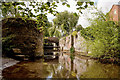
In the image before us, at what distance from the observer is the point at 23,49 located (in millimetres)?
5621

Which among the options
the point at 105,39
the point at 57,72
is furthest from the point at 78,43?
the point at 57,72

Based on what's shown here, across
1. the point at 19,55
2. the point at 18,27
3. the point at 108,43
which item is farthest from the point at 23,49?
the point at 108,43

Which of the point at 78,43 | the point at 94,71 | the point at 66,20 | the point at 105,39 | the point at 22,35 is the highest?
the point at 66,20

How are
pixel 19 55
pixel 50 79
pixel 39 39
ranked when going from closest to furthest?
pixel 50 79
pixel 19 55
pixel 39 39

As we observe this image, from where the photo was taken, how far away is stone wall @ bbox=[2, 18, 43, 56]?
17.9 ft

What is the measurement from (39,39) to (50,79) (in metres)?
4.06

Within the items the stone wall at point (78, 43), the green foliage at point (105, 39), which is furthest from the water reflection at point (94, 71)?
the stone wall at point (78, 43)

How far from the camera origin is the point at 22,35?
5660 millimetres

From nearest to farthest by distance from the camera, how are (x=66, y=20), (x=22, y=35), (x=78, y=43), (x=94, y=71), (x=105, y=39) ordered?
(x=94, y=71), (x=105, y=39), (x=22, y=35), (x=78, y=43), (x=66, y=20)

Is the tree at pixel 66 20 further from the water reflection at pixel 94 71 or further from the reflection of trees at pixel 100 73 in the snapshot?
the reflection of trees at pixel 100 73

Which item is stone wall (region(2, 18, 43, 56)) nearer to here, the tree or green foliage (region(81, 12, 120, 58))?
green foliage (region(81, 12, 120, 58))

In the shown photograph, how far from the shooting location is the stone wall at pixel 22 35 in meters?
5.46

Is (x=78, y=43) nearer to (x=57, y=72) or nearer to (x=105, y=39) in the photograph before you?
(x=105, y=39)

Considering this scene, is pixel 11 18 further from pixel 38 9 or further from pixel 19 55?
pixel 38 9
